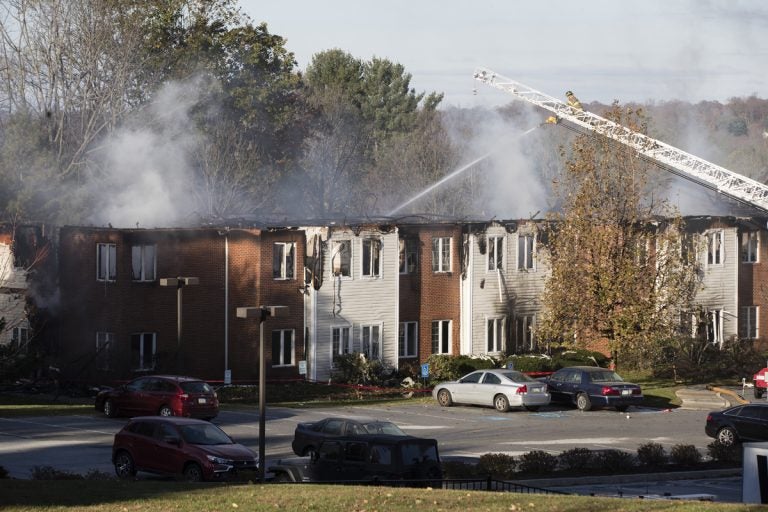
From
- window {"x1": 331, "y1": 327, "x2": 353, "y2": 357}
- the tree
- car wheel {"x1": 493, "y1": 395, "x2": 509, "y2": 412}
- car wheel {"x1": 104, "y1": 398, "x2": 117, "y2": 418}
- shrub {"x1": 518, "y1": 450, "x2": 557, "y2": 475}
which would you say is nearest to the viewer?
shrub {"x1": 518, "y1": 450, "x2": 557, "y2": 475}

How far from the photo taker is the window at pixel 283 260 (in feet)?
148

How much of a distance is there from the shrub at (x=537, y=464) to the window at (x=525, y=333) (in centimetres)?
2572

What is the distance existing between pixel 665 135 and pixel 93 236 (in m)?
85.0

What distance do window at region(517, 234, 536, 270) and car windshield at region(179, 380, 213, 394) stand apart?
21482 millimetres

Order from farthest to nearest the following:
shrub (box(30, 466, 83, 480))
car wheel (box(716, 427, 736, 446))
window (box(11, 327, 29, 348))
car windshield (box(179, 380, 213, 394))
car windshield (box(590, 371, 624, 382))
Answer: window (box(11, 327, 29, 348)) → car windshield (box(590, 371, 624, 382)) → car windshield (box(179, 380, 213, 394)) → car wheel (box(716, 427, 736, 446)) → shrub (box(30, 466, 83, 480))

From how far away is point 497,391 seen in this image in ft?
123

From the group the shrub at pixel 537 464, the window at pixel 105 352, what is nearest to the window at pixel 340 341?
the window at pixel 105 352

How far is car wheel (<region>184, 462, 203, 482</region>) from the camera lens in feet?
77.0

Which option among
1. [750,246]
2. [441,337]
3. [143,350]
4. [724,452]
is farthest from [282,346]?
[750,246]

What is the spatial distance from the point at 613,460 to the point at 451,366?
A: 65.0 ft

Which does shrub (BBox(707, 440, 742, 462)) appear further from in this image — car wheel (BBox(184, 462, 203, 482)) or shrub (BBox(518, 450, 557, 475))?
car wheel (BBox(184, 462, 203, 482))

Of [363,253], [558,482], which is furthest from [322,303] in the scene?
[558,482]

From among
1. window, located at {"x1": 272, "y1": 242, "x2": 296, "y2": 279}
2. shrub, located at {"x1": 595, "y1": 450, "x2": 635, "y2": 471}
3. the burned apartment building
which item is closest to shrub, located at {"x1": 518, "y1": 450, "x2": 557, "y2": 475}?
shrub, located at {"x1": 595, "y1": 450, "x2": 635, "y2": 471}

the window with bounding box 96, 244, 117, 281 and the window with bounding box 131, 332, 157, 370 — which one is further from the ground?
the window with bounding box 96, 244, 117, 281
